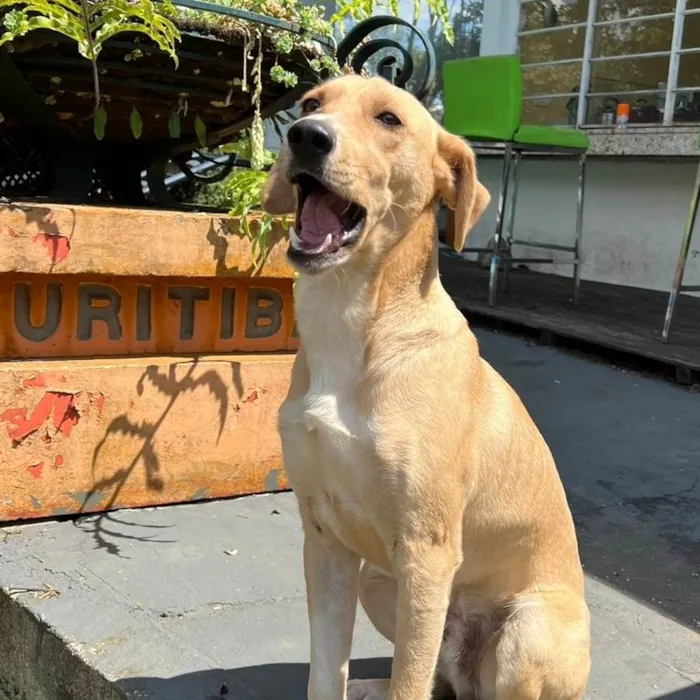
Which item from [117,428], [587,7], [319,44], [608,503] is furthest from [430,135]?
[587,7]

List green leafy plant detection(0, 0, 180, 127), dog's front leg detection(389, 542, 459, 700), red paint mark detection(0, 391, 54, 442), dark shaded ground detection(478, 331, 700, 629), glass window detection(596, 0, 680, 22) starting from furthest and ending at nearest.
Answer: glass window detection(596, 0, 680, 22), dark shaded ground detection(478, 331, 700, 629), red paint mark detection(0, 391, 54, 442), green leafy plant detection(0, 0, 180, 127), dog's front leg detection(389, 542, 459, 700)

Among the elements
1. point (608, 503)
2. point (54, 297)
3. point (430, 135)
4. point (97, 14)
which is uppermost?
point (97, 14)

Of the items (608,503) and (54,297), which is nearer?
(54,297)

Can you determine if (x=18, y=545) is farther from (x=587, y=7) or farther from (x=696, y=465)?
(x=587, y=7)

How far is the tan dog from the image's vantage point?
1.88 m

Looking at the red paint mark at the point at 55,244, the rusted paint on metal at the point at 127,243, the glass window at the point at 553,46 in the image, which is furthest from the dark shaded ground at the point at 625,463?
the glass window at the point at 553,46

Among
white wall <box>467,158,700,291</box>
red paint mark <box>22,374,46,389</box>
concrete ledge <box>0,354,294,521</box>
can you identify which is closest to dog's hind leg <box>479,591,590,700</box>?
concrete ledge <box>0,354,294,521</box>

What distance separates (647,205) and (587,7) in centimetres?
261

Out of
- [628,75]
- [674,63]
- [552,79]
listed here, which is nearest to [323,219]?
[674,63]

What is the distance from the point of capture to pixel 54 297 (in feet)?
9.91

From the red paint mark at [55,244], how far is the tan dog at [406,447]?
38.9 inches

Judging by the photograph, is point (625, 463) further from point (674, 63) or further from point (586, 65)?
point (586, 65)

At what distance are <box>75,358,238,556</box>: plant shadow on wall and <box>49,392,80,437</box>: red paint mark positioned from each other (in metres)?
0.13

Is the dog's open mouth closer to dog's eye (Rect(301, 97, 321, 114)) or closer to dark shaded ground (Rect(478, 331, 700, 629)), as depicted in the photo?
dog's eye (Rect(301, 97, 321, 114))
